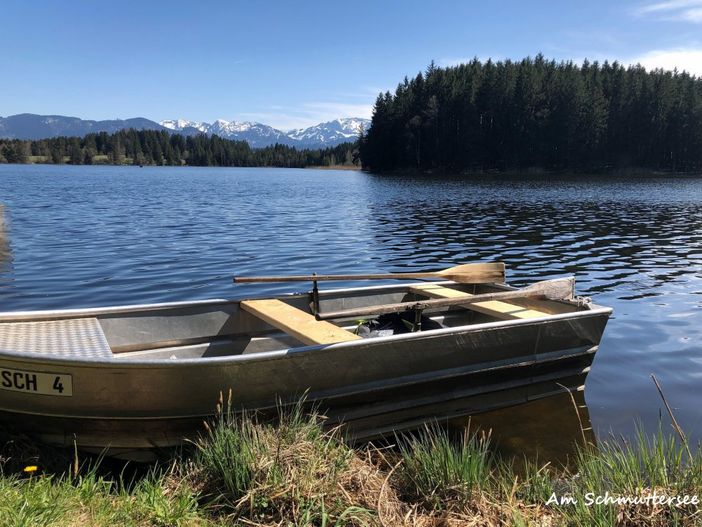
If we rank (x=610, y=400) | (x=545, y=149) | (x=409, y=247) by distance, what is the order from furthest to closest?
Answer: (x=545, y=149) < (x=409, y=247) < (x=610, y=400)

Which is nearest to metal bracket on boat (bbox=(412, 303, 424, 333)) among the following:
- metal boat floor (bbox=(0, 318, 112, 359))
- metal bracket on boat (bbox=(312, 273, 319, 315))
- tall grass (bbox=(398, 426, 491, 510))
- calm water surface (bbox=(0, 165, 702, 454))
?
metal bracket on boat (bbox=(312, 273, 319, 315))

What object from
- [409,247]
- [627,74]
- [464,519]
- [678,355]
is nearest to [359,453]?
[464,519]

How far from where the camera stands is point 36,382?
4.96m

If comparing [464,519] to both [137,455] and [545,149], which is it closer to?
[137,455]

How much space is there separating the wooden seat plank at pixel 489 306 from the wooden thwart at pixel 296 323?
8.56 feet

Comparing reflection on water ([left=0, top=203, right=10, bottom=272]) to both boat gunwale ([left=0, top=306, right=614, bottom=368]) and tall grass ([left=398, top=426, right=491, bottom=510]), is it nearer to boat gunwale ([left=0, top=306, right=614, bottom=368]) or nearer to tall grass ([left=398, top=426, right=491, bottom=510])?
boat gunwale ([left=0, top=306, right=614, bottom=368])

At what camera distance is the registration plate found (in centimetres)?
493

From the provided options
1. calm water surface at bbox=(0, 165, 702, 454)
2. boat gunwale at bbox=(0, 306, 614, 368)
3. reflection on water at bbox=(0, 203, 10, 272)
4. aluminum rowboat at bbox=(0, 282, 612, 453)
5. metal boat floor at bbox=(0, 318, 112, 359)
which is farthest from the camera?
reflection on water at bbox=(0, 203, 10, 272)

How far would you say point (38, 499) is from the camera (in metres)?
3.85

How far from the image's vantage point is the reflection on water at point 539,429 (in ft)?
21.6

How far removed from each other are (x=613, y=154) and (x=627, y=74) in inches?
A: 809

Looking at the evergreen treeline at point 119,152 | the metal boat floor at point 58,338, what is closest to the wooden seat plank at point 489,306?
the metal boat floor at point 58,338

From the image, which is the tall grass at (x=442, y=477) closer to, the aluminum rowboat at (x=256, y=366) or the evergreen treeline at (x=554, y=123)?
the aluminum rowboat at (x=256, y=366)

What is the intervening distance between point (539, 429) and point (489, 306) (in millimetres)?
1991
